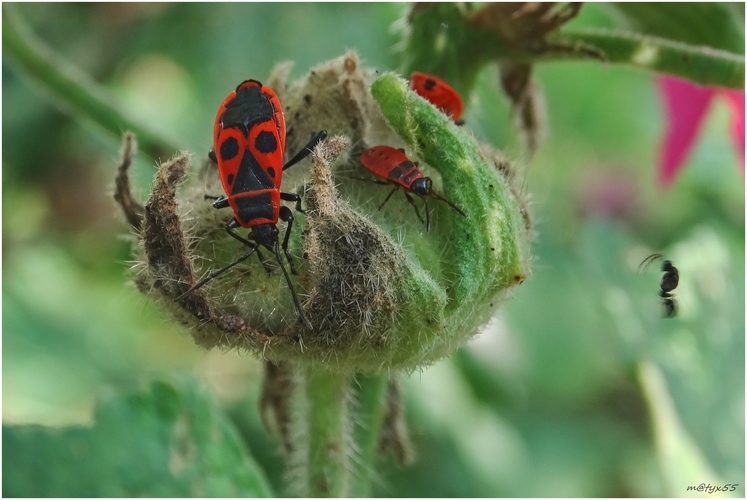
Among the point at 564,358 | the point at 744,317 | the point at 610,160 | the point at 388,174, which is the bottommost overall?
the point at 388,174

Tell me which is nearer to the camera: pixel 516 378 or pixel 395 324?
pixel 395 324

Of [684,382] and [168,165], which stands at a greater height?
[684,382]

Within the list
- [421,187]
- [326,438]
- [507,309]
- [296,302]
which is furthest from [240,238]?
[507,309]

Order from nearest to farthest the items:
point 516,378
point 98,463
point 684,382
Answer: point 98,463, point 684,382, point 516,378

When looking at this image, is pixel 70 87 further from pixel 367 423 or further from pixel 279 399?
pixel 367 423

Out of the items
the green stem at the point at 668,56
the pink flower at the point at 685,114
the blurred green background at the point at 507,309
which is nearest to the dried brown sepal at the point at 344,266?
the green stem at the point at 668,56

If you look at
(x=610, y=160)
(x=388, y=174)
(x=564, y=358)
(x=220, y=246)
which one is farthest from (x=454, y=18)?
(x=610, y=160)

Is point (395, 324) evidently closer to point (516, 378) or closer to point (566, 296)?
point (516, 378)
